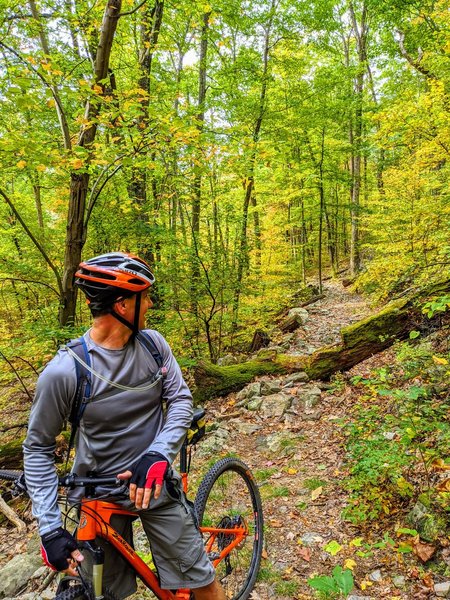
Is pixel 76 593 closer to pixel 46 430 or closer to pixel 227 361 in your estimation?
pixel 46 430

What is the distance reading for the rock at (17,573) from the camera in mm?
3660

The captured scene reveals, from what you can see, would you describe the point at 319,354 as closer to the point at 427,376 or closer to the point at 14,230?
the point at 427,376

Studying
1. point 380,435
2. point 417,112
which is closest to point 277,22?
point 417,112

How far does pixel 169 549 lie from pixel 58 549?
69 centimetres

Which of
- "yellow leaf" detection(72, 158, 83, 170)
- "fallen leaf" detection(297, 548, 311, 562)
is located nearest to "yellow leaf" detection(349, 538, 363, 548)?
"fallen leaf" detection(297, 548, 311, 562)

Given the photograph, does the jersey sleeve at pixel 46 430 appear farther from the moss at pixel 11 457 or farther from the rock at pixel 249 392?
the rock at pixel 249 392

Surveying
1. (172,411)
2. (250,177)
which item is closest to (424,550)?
(172,411)

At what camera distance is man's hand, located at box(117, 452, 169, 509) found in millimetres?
1813

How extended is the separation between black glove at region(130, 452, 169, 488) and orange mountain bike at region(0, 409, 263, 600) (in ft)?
0.37

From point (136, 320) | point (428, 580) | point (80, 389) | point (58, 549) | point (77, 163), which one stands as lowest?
point (428, 580)

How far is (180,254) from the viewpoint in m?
9.13

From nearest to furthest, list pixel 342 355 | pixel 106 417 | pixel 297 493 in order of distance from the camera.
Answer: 1. pixel 106 417
2. pixel 297 493
3. pixel 342 355

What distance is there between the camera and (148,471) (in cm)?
184

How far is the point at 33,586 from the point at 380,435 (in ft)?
14.1
